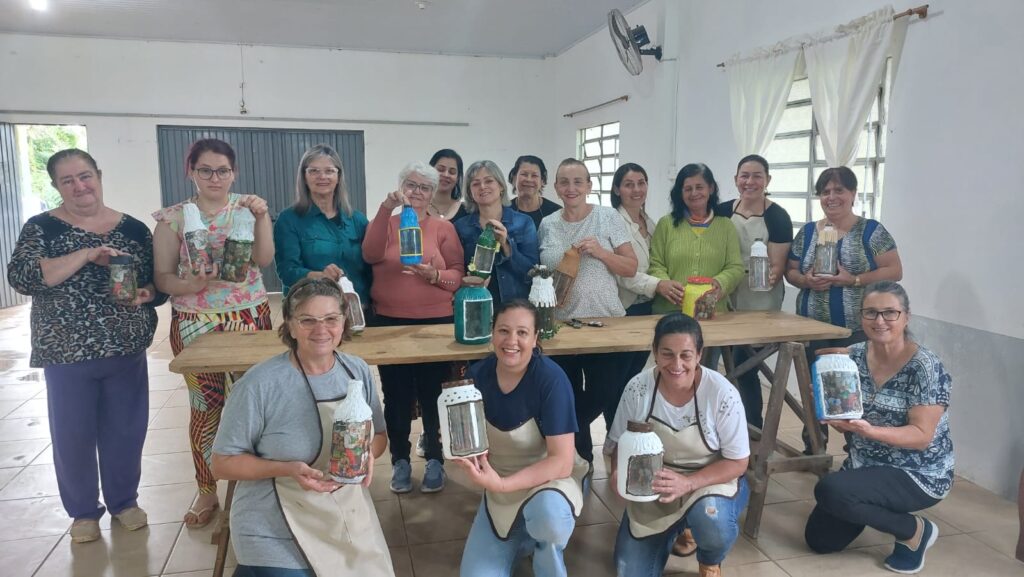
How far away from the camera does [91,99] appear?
6.80 m

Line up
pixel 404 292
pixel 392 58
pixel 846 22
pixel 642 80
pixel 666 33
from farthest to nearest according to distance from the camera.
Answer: pixel 392 58, pixel 642 80, pixel 666 33, pixel 846 22, pixel 404 292

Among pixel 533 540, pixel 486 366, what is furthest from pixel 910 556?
pixel 486 366

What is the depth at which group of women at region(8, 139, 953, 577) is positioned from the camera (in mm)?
1641

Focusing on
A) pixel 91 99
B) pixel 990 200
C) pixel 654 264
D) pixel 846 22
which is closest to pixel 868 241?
pixel 990 200

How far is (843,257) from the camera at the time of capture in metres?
2.72

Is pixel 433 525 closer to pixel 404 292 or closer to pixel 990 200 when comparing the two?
pixel 404 292

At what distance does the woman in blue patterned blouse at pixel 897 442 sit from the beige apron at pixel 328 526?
4.61ft

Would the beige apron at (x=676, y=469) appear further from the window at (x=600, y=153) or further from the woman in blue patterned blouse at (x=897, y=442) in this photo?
the window at (x=600, y=153)

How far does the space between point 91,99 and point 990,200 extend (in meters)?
7.64

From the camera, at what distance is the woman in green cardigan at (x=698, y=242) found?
2783 millimetres

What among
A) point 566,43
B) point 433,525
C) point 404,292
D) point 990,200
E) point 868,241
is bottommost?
point 433,525

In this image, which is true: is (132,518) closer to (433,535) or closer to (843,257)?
(433,535)

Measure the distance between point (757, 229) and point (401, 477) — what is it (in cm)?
186

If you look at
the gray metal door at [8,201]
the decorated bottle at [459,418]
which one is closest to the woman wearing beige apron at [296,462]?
the decorated bottle at [459,418]
